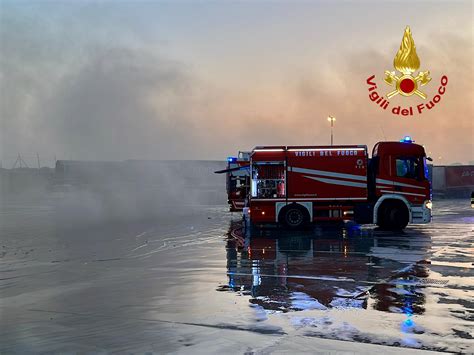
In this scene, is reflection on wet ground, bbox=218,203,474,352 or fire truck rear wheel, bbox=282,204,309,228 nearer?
reflection on wet ground, bbox=218,203,474,352

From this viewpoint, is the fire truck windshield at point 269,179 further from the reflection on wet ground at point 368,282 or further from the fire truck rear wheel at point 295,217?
the reflection on wet ground at point 368,282

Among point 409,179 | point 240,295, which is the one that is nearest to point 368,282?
point 240,295

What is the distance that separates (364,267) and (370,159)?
9.99 metres

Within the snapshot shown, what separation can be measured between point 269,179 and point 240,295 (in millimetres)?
12167

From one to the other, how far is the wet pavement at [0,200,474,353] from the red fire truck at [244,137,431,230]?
269 cm

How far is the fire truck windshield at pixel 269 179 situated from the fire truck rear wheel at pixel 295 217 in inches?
27.1

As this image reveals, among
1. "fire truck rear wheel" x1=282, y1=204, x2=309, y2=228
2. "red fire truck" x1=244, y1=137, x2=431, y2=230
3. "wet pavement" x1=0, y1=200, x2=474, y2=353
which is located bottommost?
"wet pavement" x1=0, y1=200, x2=474, y2=353

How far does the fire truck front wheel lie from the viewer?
2086 cm

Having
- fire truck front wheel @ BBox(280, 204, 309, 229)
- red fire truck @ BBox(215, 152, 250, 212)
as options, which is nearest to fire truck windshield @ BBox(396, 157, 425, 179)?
fire truck front wheel @ BBox(280, 204, 309, 229)

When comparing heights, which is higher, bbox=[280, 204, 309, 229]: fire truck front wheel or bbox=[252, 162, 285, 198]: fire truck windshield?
bbox=[252, 162, 285, 198]: fire truck windshield

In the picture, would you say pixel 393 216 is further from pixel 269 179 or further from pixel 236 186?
pixel 236 186

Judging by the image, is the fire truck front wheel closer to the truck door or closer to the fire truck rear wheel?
the fire truck rear wheel

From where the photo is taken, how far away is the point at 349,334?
6648 mm

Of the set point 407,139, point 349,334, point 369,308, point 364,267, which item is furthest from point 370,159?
point 349,334
